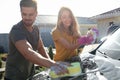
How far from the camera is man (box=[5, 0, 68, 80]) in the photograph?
11.2 feet

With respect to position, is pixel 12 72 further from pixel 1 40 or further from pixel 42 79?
pixel 1 40

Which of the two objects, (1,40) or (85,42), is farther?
(1,40)

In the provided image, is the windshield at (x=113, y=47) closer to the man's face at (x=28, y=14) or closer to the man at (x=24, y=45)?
the man at (x=24, y=45)

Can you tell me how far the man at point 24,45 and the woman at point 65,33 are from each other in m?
0.43

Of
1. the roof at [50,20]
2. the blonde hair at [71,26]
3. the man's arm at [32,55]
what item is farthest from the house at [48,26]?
the man's arm at [32,55]

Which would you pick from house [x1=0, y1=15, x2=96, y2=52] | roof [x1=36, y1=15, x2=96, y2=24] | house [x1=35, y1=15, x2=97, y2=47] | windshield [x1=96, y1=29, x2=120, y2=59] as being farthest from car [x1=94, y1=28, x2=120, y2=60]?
roof [x1=36, y1=15, x2=96, y2=24]

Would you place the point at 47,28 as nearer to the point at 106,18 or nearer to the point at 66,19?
the point at 106,18

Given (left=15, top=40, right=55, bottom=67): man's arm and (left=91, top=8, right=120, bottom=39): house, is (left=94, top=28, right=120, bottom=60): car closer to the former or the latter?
(left=15, top=40, right=55, bottom=67): man's arm

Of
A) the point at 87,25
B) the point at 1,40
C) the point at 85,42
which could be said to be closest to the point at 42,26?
the point at 87,25

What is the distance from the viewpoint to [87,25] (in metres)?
46.4

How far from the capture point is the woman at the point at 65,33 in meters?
4.46

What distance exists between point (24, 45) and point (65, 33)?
1317mm

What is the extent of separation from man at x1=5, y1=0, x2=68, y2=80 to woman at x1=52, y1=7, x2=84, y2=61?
43cm

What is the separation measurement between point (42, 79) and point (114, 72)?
0.80 m
